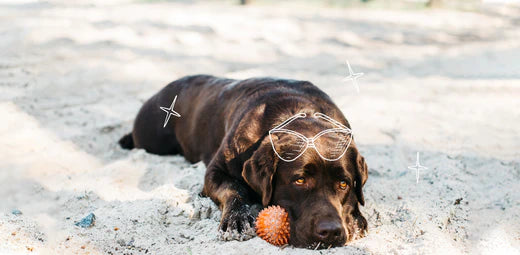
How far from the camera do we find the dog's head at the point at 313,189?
294cm

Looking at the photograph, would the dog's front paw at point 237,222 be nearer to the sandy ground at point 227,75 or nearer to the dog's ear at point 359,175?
the sandy ground at point 227,75

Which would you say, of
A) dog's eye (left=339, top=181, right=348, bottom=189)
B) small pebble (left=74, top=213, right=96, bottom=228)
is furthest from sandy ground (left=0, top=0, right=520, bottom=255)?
dog's eye (left=339, top=181, right=348, bottom=189)

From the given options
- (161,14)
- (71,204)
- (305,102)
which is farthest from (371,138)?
(161,14)

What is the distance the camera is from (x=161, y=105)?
565cm

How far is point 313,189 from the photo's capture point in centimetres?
314

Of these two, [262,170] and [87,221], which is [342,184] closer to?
[262,170]

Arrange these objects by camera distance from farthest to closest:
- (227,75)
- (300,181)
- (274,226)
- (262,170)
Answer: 1. (227,75)
2. (262,170)
3. (300,181)
4. (274,226)

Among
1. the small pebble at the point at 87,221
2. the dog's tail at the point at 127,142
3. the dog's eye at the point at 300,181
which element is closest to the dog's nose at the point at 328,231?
the dog's eye at the point at 300,181

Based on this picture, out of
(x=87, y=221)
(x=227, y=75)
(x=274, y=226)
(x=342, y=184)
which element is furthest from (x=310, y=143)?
(x=227, y=75)

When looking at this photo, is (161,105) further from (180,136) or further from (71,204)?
(71,204)

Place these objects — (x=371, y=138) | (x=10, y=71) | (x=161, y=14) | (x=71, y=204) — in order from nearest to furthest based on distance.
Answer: (x=71, y=204)
(x=371, y=138)
(x=10, y=71)
(x=161, y=14)

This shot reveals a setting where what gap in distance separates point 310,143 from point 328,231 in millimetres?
623

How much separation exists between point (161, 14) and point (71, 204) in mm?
8227

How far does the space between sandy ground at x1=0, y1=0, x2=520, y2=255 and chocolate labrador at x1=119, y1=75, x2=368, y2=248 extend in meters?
0.20
